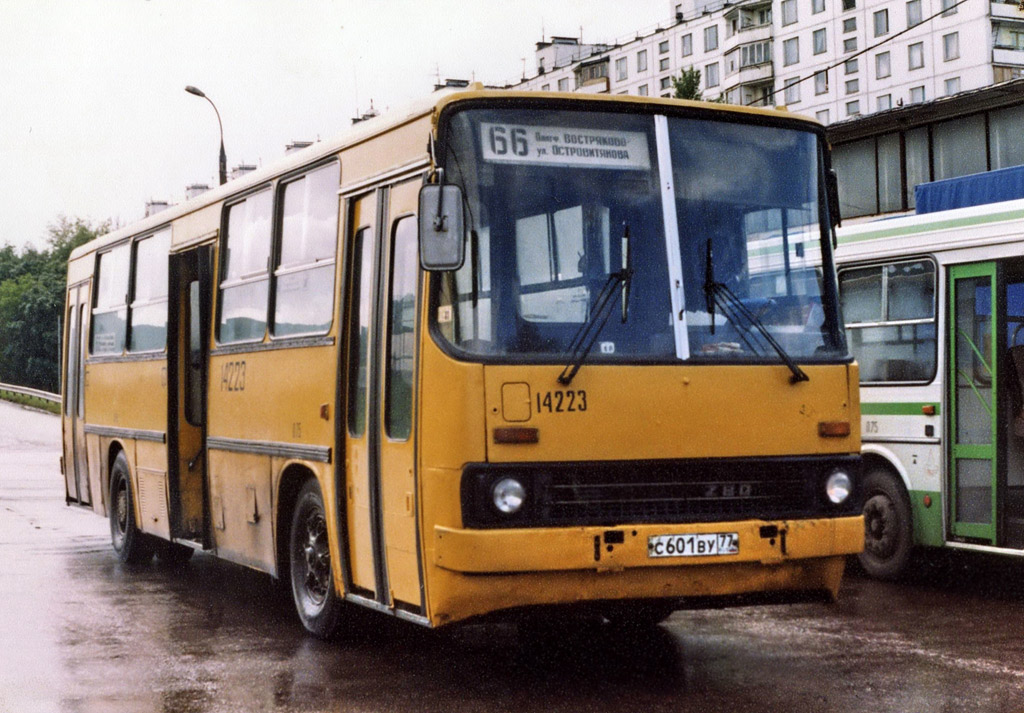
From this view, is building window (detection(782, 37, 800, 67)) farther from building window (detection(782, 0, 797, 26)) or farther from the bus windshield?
the bus windshield

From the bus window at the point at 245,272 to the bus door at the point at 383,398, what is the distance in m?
1.73

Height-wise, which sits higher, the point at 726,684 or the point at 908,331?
the point at 908,331

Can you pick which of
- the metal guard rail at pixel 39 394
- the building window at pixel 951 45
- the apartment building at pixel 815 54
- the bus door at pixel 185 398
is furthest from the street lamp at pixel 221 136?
the building window at pixel 951 45

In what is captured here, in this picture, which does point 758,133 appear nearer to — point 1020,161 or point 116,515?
point 116,515

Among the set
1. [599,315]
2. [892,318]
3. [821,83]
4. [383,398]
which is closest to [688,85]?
[821,83]

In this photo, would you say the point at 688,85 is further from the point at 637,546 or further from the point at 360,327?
the point at 637,546

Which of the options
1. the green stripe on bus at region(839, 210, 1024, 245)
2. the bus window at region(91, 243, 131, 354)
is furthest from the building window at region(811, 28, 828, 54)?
the green stripe on bus at region(839, 210, 1024, 245)

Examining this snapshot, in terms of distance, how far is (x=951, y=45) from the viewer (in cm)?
7962

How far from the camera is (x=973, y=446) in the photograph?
11617 millimetres

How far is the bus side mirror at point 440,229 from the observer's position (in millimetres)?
7449

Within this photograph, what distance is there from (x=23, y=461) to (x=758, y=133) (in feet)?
90.1

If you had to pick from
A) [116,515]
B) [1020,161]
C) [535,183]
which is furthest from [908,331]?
[1020,161]

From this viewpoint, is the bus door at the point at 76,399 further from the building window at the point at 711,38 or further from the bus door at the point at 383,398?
the building window at the point at 711,38

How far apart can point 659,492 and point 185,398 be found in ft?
20.7
